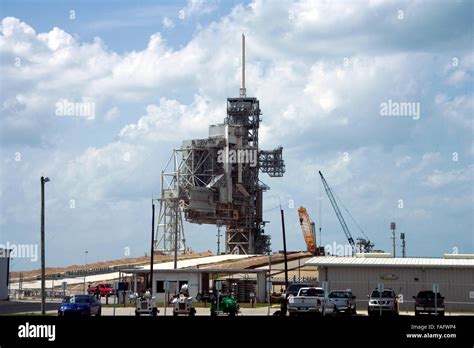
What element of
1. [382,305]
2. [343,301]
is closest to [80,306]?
[343,301]

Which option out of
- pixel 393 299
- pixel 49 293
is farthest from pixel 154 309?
pixel 49 293

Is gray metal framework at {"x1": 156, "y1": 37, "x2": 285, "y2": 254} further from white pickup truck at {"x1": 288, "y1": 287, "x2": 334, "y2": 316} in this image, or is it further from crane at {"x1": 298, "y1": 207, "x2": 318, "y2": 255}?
white pickup truck at {"x1": 288, "y1": 287, "x2": 334, "y2": 316}

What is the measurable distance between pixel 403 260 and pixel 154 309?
27710mm

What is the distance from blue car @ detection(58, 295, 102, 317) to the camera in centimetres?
5116

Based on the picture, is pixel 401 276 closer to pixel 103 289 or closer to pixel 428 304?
pixel 428 304

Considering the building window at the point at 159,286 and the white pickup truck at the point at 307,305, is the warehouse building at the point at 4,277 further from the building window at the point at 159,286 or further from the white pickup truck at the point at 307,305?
the white pickup truck at the point at 307,305

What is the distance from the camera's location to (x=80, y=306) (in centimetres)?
5159

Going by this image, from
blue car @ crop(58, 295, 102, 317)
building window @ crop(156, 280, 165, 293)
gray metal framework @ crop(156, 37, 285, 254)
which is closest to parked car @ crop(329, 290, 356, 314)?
blue car @ crop(58, 295, 102, 317)

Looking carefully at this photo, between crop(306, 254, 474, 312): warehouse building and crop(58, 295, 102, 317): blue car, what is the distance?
2436 cm

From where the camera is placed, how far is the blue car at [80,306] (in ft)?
168

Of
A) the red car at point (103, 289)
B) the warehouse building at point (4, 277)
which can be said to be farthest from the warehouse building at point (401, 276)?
the warehouse building at point (4, 277)

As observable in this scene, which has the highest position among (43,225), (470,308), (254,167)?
(254,167)

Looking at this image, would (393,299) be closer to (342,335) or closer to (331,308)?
(331,308)

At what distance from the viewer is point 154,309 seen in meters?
55.6
